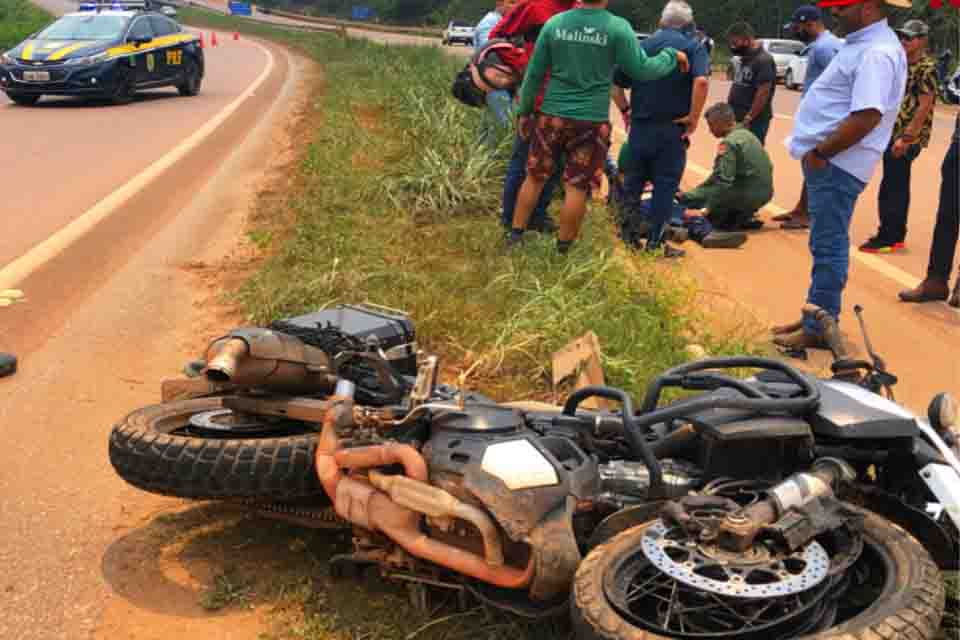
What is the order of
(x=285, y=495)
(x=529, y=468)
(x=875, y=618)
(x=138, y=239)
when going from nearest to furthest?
(x=875, y=618)
(x=529, y=468)
(x=285, y=495)
(x=138, y=239)

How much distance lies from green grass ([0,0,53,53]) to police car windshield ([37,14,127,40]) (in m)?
11.4

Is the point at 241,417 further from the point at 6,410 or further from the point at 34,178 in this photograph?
the point at 34,178

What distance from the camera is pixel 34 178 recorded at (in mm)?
9891

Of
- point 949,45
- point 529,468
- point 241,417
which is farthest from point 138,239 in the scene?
point 949,45

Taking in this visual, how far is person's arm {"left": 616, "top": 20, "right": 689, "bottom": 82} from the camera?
Answer: 6176mm

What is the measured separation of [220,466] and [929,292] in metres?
5.14

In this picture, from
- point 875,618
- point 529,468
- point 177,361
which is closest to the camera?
point 875,618

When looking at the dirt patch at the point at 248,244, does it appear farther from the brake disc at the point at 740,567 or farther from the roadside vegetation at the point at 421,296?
the brake disc at the point at 740,567

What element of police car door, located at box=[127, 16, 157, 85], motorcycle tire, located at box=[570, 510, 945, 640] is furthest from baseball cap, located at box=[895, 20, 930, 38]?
police car door, located at box=[127, 16, 157, 85]

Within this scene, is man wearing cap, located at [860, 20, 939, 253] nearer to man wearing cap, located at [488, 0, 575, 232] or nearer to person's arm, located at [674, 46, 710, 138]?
person's arm, located at [674, 46, 710, 138]

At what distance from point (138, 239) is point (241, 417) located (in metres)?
4.59

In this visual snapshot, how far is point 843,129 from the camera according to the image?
5109 millimetres

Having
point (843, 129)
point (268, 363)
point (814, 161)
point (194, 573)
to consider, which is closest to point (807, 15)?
point (814, 161)

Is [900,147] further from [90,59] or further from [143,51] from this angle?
[143,51]
